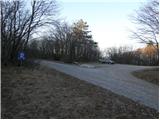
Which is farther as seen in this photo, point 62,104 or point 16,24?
point 16,24

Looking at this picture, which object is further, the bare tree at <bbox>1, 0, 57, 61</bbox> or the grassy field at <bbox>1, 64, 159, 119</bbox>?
the bare tree at <bbox>1, 0, 57, 61</bbox>

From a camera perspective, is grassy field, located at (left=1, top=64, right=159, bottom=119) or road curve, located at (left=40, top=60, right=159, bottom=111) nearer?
grassy field, located at (left=1, top=64, right=159, bottom=119)

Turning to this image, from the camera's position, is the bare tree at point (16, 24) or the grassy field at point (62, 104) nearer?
the grassy field at point (62, 104)

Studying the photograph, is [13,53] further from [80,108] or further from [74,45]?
[74,45]

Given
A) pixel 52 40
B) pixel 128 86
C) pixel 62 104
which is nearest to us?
pixel 62 104

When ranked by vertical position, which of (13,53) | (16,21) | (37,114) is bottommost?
(37,114)

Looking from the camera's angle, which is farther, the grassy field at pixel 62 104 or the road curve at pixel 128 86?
the road curve at pixel 128 86

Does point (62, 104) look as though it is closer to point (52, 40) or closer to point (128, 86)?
point (128, 86)

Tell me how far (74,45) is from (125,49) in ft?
138

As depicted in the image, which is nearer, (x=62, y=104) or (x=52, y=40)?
(x=62, y=104)

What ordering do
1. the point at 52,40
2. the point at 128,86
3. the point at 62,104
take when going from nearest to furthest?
the point at 62,104
the point at 128,86
the point at 52,40

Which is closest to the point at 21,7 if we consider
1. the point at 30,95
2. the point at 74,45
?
the point at 30,95

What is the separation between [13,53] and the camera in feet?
99.2

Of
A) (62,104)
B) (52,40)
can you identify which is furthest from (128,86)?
(52,40)
